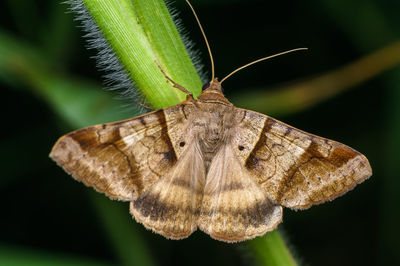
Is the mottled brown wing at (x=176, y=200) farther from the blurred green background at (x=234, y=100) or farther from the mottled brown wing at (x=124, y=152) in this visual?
the blurred green background at (x=234, y=100)

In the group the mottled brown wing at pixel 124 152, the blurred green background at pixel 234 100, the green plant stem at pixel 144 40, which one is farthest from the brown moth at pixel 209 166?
the blurred green background at pixel 234 100

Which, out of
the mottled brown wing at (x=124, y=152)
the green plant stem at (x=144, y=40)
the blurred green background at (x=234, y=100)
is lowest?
the blurred green background at (x=234, y=100)

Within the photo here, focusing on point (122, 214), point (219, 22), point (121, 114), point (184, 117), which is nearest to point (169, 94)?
point (184, 117)

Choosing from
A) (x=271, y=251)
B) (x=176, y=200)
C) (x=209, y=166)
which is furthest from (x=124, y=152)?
(x=271, y=251)

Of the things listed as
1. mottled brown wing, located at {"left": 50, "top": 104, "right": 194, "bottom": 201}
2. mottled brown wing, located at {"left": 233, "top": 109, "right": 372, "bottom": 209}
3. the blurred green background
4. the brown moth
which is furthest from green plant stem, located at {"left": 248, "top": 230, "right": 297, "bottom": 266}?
the blurred green background

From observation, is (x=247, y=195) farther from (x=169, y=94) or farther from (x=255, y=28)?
(x=255, y=28)

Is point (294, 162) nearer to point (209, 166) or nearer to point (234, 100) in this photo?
point (209, 166)
